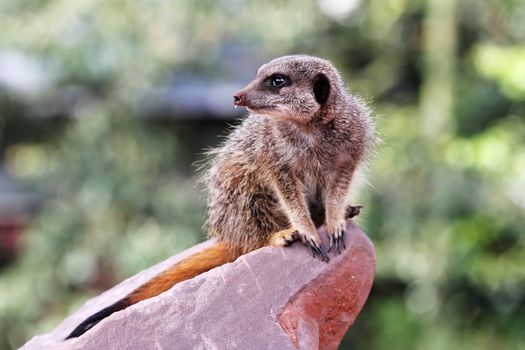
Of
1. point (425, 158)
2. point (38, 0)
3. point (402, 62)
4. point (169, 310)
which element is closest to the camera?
point (169, 310)

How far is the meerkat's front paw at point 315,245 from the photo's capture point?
9.11ft

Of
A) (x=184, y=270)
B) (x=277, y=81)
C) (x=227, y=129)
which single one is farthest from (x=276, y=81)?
(x=227, y=129)

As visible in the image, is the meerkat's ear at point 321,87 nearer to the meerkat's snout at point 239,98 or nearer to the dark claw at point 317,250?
the meerkat's snout at point 239,98

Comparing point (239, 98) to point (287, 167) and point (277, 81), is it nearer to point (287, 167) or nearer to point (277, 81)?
point (277, 81)

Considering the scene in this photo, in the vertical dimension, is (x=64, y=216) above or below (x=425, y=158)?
above

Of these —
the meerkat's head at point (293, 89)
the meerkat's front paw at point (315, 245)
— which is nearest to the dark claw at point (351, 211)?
the meerkat's front paw at point (315, 245)

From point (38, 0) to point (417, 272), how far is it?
371 cm

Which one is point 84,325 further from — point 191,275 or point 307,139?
point 307,139

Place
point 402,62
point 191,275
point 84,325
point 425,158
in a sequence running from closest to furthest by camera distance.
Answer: point 84,325 < point 191,275 < point 425,158 < point 402,62

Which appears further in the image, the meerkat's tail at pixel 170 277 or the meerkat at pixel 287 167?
the meerkat at pixel 287 167

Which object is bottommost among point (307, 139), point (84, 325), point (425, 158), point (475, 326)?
point (475, 326)

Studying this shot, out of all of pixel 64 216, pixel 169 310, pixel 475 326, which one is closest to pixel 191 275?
pixel 169 310

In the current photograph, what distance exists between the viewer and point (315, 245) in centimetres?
281

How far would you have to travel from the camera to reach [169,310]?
8.54ft
